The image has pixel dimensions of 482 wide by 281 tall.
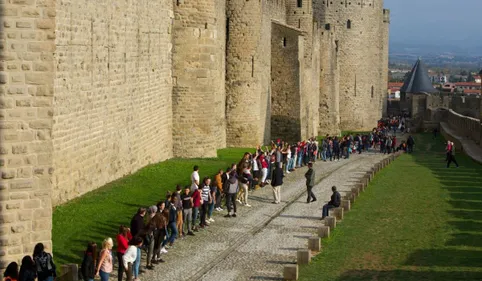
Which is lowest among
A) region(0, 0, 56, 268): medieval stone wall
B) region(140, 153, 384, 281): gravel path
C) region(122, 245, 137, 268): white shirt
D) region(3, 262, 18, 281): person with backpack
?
region(140, 153, 384, 281): gravel path

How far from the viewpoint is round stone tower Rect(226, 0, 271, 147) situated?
128 ft

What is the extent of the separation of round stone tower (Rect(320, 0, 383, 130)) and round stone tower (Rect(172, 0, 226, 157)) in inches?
1207

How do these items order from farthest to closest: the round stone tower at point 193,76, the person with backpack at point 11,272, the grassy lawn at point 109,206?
the round stone tower at point 193,76 → the grassy lawn at point 109,206 → the person with backpack at point 11,272

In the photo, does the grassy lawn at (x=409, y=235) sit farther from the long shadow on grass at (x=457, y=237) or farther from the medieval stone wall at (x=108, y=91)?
the medieval stone wall at (x=108, y=91)

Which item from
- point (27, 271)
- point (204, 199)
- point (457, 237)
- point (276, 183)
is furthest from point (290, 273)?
point (276, 183)

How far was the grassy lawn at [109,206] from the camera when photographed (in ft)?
56.1

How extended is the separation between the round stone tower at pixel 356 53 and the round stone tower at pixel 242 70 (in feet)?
73.6

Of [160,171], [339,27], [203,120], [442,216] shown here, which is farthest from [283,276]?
[339,27]

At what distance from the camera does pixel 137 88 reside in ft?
87.7

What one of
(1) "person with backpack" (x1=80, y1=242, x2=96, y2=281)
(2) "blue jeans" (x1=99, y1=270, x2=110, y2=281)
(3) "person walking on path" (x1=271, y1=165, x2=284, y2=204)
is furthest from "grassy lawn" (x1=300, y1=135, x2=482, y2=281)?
(1) "person with backpack" (x1=80, y1=242, x2=96, y2=281)

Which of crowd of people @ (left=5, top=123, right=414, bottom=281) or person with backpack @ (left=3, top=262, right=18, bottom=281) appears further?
crowd of people @ (left=5, top=123, right=414, bottom=281)

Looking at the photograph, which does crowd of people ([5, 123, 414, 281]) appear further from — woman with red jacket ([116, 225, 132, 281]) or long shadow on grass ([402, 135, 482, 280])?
long shadow on grass ([402, 135, 482, 280])

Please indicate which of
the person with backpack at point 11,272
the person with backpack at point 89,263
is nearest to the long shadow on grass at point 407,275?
the person with backpack at point 89,263

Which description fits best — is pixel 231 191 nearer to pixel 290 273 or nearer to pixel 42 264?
pixel 290 273
